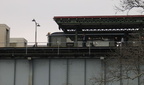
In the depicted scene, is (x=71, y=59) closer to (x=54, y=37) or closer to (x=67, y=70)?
(x=67, y=70)

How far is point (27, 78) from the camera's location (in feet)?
97.7

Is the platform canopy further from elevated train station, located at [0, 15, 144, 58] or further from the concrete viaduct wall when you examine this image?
the concrete viaduct wall

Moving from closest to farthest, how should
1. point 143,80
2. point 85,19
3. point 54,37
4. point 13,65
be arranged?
point 143,80, point 13,65, point 85,19, point 54,37

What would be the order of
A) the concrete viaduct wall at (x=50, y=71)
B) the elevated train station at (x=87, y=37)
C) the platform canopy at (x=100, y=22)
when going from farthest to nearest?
the platform canopy at (x=100, y=22)
the concrete viaduct wall at (x=50, y=71)
the elevated train station at (x=87, y=37)

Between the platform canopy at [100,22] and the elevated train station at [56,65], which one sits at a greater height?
the platform canopy at [100,22]


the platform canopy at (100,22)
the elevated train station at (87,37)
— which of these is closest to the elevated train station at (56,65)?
the elevated train station at (87,37)

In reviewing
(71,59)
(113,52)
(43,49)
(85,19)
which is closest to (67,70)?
(71,59)

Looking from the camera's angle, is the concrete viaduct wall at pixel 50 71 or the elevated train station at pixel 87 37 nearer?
the elevated train station at pixel 87 37

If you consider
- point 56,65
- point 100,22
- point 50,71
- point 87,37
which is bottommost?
point 50,71

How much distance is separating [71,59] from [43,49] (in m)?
3.16

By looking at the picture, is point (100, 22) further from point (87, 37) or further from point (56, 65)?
point (56, 65)

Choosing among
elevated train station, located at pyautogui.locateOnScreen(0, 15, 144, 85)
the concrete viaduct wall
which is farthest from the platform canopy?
the concrete viaduct wall

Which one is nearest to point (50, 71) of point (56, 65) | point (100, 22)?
point (56, 65)

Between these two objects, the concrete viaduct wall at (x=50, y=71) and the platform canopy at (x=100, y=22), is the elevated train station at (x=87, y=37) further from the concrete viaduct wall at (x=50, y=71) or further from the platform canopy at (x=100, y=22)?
the concrete viaduct wall at (x=50, y=71)
